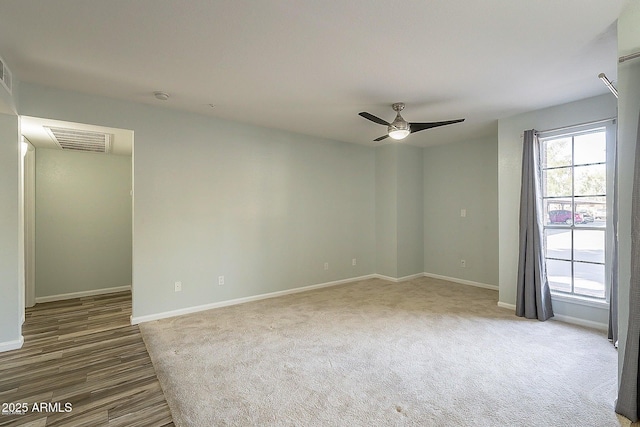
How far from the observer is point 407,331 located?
3494 mm

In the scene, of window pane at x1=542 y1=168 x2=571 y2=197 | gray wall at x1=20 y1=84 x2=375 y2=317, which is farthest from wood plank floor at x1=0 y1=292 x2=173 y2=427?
window pane at x1=542 y1=168 x2=571 y2=197

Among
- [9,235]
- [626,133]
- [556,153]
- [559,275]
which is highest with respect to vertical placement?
[556,153]

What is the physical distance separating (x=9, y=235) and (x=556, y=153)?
6212 millimetres

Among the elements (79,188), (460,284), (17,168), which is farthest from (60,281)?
(460,284)

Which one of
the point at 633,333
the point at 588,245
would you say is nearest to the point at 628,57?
the point at 633,333

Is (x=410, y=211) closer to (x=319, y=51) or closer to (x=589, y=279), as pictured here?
(x=589, y=279)

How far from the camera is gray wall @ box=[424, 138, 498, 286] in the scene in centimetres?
551

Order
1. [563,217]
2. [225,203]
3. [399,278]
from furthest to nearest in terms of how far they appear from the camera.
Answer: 1. [399,278]
2. [225,203]
3. [563,217]

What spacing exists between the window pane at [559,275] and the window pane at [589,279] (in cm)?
8

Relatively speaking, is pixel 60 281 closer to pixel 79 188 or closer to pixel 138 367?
pixel 79 188

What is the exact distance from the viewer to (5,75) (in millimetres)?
2738

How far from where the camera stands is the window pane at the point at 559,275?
3924mm

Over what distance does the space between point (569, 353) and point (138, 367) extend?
391 centimetres

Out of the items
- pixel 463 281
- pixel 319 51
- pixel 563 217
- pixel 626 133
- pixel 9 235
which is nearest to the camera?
pixel 626 133
